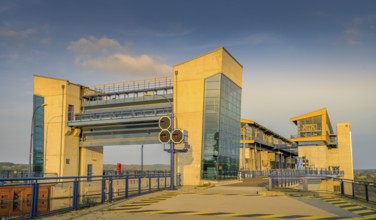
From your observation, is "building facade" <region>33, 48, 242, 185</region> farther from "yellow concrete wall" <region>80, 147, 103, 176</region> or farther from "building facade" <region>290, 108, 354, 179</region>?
"building facade" <region>290, 108, 354, 179</region>

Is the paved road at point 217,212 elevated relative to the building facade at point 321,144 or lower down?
lower down

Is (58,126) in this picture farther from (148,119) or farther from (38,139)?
(148,119)

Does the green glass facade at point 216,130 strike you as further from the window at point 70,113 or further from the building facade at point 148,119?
the window at point 70,113

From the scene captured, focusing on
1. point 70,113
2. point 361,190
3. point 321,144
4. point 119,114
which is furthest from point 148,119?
point 321,144

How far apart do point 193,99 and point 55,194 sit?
25873 mm

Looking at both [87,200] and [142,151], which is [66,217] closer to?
[87,200]

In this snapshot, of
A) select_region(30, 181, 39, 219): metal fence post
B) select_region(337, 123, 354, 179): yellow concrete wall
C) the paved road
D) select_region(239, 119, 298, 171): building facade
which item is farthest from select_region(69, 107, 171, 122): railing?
select_region(337, 123, 354, 179): yellow concrete wall

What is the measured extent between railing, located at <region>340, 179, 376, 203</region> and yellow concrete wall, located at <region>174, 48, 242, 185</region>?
1654cm

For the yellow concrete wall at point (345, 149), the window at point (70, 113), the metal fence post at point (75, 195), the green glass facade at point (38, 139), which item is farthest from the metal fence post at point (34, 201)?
the yellow concrete wall at point (345, 149)

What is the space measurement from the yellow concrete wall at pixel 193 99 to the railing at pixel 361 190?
16537 mm

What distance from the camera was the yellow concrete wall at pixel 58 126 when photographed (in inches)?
1924

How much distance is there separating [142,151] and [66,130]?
603 inches

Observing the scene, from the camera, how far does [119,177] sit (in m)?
18.8

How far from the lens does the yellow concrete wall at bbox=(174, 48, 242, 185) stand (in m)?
37.3
